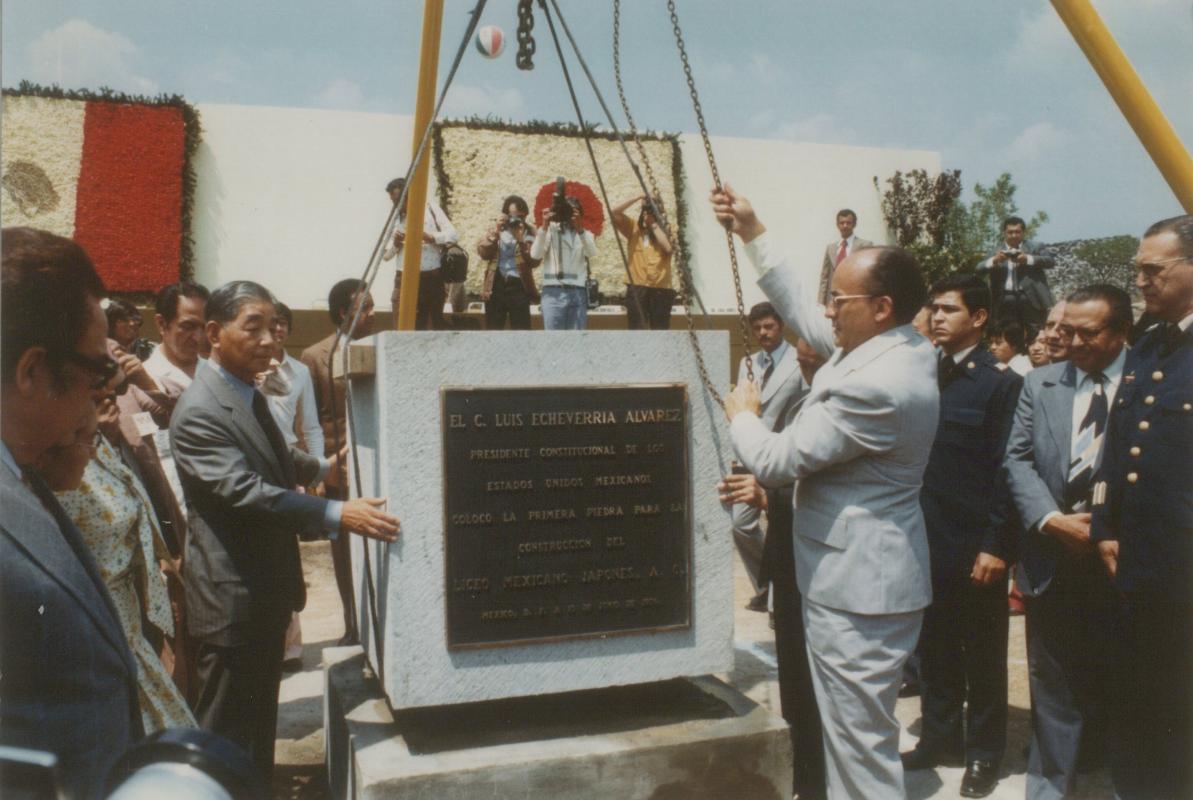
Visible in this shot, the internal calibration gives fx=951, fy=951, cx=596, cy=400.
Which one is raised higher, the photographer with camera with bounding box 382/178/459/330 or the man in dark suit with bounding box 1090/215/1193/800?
the photographer with camera with bounding box 382/178/459/330

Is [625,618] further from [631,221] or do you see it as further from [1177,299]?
[631,221]

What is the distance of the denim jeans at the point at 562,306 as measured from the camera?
30.9 ft

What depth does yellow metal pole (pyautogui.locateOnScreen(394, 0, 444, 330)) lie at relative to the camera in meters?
4.12

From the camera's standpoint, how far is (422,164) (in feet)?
12.8

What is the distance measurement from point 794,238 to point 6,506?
15613mm

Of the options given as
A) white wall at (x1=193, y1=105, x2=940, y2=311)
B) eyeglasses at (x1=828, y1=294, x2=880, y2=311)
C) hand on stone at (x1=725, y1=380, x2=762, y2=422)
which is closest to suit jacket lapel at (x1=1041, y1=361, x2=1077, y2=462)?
eyeglasses at (x1=828, y1=294, x2=880, y2=311)

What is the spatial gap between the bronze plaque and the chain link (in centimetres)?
147

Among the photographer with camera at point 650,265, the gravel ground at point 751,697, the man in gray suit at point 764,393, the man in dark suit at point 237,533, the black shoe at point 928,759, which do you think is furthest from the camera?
the photographer with camera at point 650,265

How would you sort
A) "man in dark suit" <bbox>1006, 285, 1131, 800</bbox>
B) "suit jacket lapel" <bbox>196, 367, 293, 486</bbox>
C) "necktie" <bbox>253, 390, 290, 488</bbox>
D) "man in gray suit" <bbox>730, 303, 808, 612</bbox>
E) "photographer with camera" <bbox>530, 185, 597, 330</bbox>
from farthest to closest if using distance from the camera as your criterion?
"photographer with camera" <bbox>530, 185, 597, 330</bbox>, "man in gray suit" <bbox>730, 303, 808, 612</bbox>, "man in dark suit" <bbox>1006, 285, 1131, 800</bbox>, "necktie" <bbox>253, 390, 290, 488</bbox>, "suit jacket lapel" <bbox>196, 367, 293, 486</bbox>

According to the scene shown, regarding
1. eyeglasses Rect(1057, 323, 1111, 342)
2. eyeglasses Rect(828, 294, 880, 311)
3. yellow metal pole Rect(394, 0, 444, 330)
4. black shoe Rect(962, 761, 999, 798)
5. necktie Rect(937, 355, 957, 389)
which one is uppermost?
yellow metal pole Rect(394, 0, 444, 330)

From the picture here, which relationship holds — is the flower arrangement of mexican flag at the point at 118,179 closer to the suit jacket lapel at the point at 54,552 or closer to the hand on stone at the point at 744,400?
the hand on stone at the point at 744,400

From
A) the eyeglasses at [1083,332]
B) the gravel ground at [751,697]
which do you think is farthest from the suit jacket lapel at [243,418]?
the eyeglasses at [1083,332]

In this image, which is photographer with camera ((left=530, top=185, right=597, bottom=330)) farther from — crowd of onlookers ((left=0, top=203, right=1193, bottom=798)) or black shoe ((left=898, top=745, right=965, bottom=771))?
black shoe ((left=898, top=745, right=965, bottom=771))

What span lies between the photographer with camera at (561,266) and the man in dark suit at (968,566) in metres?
5.47
